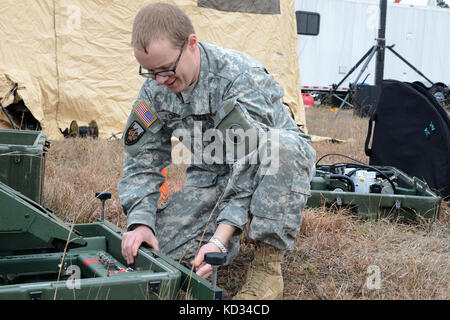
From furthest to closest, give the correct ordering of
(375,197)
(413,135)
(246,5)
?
(246,5) → (413,135) → (375,197)

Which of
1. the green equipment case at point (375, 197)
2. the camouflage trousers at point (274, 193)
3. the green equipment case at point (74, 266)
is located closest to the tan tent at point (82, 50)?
the green equipment case at point (375, 197)

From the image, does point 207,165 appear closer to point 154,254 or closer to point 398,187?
point 154,254

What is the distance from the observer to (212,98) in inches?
92.7

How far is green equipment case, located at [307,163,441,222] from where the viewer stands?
11.5 ft

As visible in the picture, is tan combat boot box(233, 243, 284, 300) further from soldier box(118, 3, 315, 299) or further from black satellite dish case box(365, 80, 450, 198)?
black satellite dish case box(365, 80, 450, 198)

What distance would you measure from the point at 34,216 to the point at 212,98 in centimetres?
88

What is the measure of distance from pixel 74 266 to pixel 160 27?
980 mm

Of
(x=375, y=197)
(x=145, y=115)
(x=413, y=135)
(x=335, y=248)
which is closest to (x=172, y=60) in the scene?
(x=145, y=115)

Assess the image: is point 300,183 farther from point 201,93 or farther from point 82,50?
point 82,50

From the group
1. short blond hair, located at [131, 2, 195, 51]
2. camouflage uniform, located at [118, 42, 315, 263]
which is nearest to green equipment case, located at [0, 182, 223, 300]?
camouflage uniform, located at [118, 42, 315, 263]

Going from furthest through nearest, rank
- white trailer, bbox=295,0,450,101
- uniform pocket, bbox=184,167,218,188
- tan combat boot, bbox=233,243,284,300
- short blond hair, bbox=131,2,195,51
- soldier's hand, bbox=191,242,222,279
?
white trailer, bbox=295,0,450,101, uniform pocket, bbox=184,167,218,188, tan combat boot, bbox=233,243,284,300, short blond hair, bbox=131,2,195,51, soldier's hand, bbox=191,242,222,279

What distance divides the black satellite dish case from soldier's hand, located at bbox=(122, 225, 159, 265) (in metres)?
2.45

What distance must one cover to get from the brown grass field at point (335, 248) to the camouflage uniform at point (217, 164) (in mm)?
323

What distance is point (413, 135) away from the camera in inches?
165
